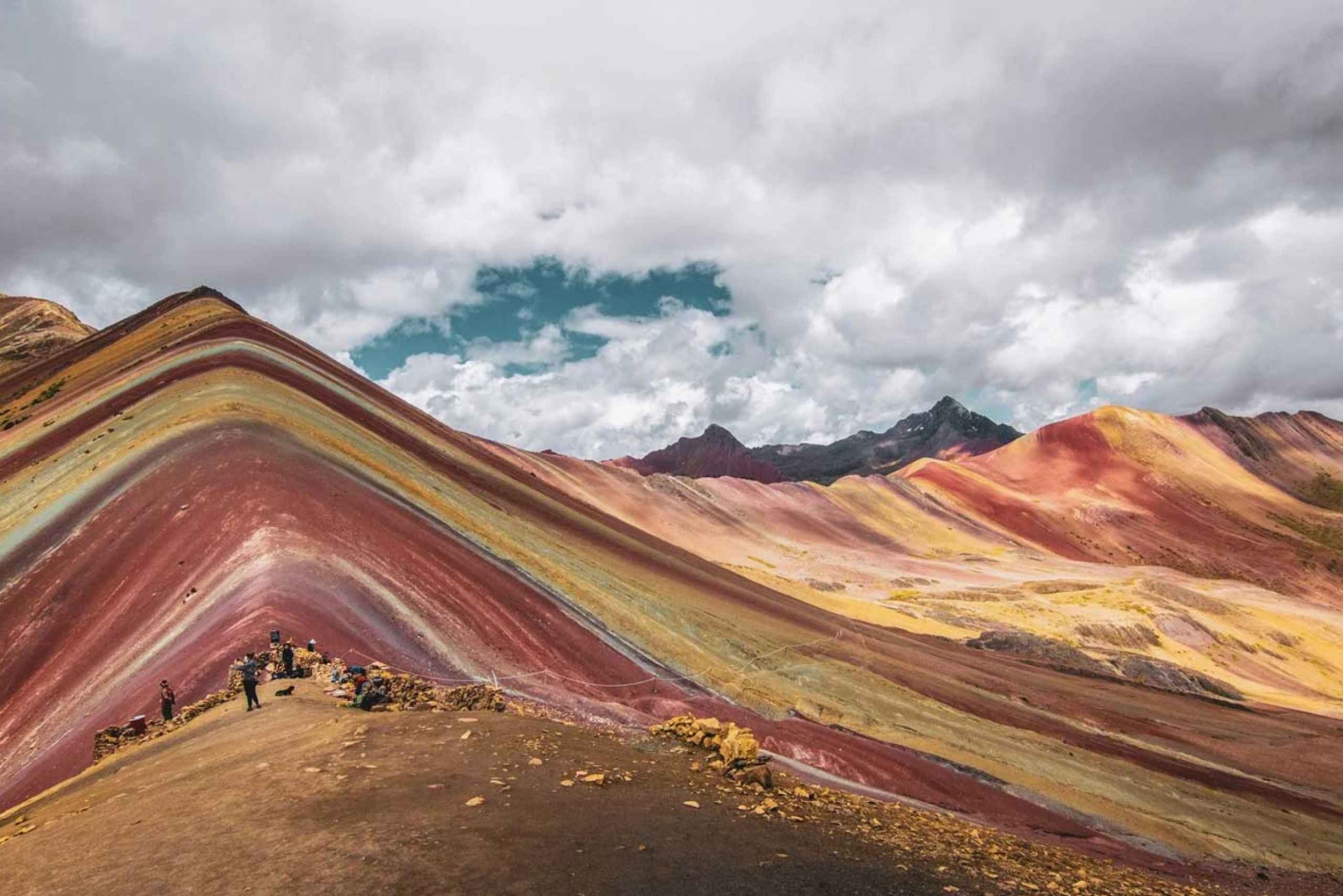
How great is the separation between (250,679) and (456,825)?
29.6 feet

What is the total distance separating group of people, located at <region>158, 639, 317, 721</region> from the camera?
17281 millimetres

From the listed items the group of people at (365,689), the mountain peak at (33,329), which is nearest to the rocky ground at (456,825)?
the group of people at (365,689)

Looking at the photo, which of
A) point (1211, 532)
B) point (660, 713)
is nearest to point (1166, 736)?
point (660, 713)

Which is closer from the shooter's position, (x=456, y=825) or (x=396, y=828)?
(x=396, y=828)

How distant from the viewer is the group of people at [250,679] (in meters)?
17.3

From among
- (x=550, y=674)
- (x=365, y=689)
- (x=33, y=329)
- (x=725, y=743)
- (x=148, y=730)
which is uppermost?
(x=33, y=329)

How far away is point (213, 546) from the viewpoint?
26.8 metres

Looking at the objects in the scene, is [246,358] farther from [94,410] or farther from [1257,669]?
[1257,669]

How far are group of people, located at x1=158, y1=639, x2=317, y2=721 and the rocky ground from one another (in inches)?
24.7

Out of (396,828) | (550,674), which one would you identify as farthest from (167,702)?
(550,674)

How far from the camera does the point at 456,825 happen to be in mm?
11344

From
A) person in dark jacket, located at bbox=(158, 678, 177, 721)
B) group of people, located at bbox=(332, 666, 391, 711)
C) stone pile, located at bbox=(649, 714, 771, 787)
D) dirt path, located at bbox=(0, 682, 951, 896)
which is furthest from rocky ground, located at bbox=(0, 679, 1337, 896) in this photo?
person in dark jacket, located at bbox=(158, 678, 177, 721)

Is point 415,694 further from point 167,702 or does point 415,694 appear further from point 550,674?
point 550,674

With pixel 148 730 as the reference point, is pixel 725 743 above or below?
above
